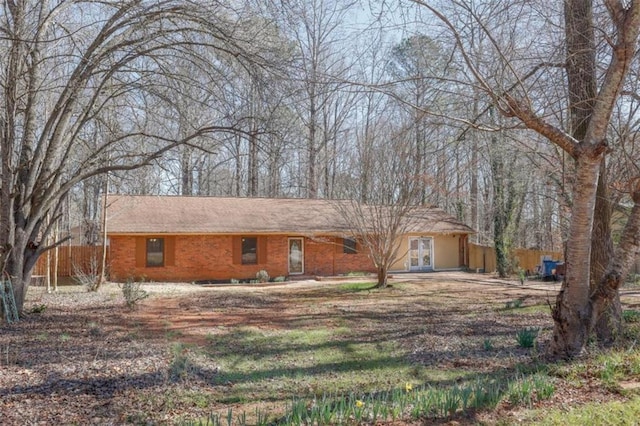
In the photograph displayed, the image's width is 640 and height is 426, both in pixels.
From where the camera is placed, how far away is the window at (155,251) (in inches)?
821

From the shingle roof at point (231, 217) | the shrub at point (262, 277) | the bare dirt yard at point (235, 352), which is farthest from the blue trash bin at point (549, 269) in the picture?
the shrub at point (262, 277)

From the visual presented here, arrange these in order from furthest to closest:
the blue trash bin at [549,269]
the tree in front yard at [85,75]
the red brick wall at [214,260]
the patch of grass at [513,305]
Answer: the red brick wall at [214,260]
the blue trash bin at [549,269]
the patch of grass at [513,305]
the tree in front yard at [85,75]

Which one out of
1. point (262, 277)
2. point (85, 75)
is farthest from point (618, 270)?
point (262, 277)

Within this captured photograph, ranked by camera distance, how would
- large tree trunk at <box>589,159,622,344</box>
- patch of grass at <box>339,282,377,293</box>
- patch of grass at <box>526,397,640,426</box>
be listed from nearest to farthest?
patch of grass at <box>526,397,640,426</box>, large tree trunk at <box>589,159,622,344</box>, patch of grass at <box>339,282,377,293</box>

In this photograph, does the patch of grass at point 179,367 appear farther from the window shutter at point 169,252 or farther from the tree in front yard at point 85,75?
the window shutter at point 169,252

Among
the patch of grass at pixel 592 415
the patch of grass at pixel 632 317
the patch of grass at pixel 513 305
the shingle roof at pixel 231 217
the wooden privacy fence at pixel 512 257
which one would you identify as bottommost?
the patch of grass at pixel 513 305

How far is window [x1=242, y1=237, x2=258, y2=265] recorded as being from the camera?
22.2 m

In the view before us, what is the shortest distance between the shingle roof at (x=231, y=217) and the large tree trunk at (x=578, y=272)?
12.7 meters

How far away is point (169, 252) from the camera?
21.0m

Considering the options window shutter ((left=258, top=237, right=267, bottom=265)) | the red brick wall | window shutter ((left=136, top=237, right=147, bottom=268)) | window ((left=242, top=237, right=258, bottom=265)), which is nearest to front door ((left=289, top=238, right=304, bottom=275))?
the red brick wall

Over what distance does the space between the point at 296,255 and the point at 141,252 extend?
→ 7.12 metres

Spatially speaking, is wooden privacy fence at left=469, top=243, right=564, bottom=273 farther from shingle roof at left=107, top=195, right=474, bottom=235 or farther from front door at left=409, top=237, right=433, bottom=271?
front door at left=409, top=237, right=433, bottom=271

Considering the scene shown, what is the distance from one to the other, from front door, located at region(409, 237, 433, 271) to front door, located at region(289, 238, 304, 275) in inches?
241

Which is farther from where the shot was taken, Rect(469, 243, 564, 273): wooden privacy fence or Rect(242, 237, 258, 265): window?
Rect(469, 243, 564, 273): wooden privacy fence
